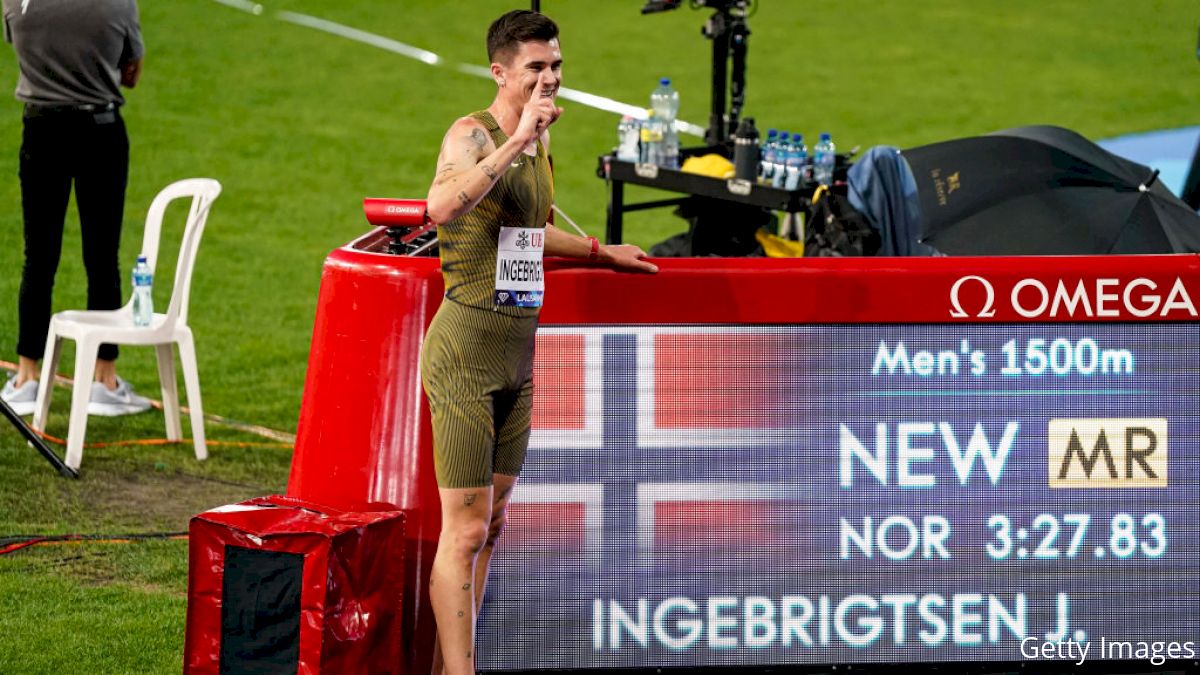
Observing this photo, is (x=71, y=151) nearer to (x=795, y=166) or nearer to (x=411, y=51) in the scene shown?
(x=795, y=166)

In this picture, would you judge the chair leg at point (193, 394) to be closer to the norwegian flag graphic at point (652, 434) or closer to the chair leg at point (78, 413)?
the chair leg at point (78, 413)

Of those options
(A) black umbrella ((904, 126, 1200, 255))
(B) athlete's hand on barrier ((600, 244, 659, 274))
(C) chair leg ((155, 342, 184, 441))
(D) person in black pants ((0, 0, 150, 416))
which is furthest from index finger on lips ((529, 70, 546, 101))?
(D) person in black pants ((0, 0, 150, 416))

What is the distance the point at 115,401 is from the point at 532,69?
17.0ft

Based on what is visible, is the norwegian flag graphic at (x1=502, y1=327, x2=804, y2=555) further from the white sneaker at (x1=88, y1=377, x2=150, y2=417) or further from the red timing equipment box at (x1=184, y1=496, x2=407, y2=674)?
the white sneaker at (x1=88, y1=377, x2=150, y2=417)

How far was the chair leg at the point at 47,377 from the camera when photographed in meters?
8.15

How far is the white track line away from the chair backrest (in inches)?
367

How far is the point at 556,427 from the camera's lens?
4547mm

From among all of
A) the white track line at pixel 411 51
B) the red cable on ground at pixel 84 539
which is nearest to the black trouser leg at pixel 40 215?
the red cable on ground at pixel 84 539

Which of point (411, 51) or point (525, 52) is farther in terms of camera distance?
point (411, 51)

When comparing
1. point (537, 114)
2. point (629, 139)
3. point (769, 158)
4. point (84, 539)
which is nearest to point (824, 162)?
point (769, 158)

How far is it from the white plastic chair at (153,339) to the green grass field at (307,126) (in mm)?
172

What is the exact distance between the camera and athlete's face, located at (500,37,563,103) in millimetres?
4266

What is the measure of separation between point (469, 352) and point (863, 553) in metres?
1.13

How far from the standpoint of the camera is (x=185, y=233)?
8.21 meters
